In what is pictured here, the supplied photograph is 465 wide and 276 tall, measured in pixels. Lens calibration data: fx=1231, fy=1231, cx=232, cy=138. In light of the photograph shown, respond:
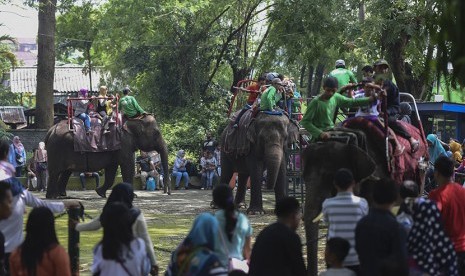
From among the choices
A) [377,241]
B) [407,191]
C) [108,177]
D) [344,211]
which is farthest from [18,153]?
[377,241]

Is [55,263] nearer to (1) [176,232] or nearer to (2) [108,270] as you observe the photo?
(2) [108,270]

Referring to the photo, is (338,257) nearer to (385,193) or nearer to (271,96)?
(385,193)

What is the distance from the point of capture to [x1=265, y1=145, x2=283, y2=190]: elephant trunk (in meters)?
23.1

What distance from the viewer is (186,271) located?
10.2 meters

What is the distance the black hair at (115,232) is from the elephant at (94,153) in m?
19.5

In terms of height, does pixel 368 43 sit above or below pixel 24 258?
above

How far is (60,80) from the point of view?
70.0 meters

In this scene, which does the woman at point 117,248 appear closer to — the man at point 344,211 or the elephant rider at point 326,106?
the man at point 344,211

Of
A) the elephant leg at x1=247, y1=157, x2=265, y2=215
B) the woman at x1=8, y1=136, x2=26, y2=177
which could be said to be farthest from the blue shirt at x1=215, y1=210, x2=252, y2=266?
Answer: the woman at x1=8, y1=136, x2=26, y2=177

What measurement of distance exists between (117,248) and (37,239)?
0.66 metres

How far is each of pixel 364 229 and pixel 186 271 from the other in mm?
1515

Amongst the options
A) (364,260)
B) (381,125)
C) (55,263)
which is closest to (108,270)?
(55,263)

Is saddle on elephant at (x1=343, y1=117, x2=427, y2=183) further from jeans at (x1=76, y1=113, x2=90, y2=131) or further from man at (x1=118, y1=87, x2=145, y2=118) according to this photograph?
jeans at (x1=76, y1=113, x2=90, y2=131)

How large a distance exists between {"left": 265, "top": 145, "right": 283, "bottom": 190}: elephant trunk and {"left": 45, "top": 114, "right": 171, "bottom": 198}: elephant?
283 inches
